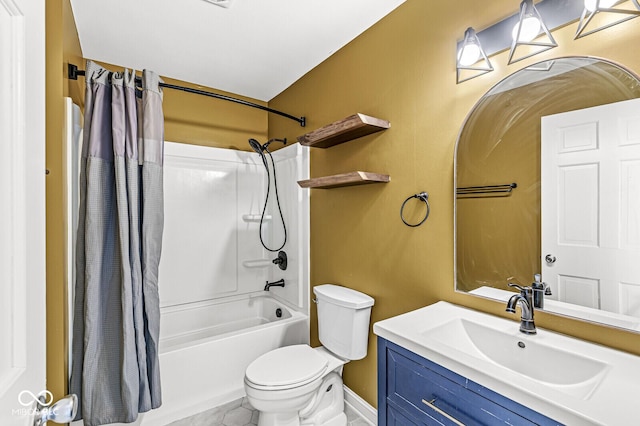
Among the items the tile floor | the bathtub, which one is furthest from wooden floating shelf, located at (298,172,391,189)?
the tile floor

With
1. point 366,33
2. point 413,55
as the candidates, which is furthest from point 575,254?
point 366,33

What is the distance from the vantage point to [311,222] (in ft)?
7.97

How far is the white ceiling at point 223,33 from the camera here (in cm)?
172

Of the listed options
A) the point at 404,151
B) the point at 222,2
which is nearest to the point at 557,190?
the point at 404,151

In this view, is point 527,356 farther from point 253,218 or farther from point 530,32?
point 253,218

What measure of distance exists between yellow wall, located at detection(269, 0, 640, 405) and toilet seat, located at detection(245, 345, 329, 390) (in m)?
0.36

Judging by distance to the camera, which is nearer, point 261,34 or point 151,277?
point 151,277

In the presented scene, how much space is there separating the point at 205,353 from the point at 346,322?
95 cm

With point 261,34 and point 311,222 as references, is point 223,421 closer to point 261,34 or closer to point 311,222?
point 311,222

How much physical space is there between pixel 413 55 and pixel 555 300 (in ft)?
4.34

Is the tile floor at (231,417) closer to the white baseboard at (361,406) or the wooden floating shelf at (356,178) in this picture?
the white baseboard at (361,406)

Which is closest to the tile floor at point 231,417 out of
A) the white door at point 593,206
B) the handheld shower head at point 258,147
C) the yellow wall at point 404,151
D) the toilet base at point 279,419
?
the yellow wall at point 404,151

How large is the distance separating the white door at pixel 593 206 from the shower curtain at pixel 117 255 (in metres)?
1.86

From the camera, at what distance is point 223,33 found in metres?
1.97
